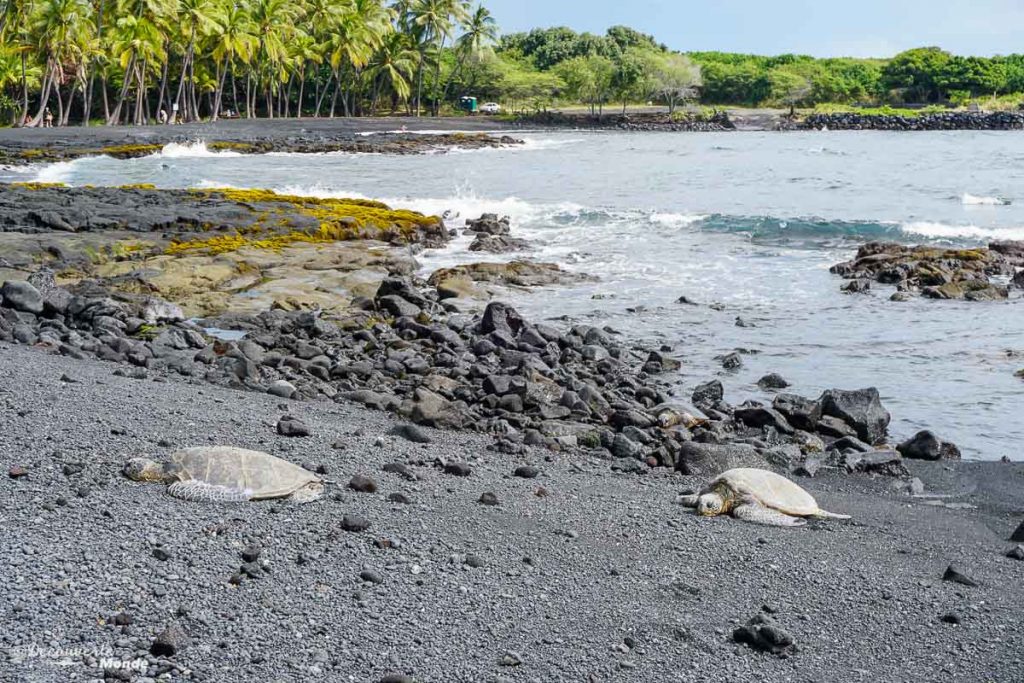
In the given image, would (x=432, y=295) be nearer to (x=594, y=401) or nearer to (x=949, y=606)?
(x=594, y=401)

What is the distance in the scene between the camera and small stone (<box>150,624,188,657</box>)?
3.96 m

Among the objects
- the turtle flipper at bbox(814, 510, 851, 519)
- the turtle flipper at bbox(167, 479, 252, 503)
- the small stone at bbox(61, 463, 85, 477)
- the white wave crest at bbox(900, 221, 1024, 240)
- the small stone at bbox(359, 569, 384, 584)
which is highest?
the white wave crest at bbox(900, 221, 1024, 240)

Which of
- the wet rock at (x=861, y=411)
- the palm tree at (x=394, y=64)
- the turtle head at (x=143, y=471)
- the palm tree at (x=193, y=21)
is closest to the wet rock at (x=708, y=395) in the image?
the wet rock at (x=861, y=411)

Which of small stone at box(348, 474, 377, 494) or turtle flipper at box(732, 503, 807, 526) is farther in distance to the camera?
turtle flipper at box(732, 503, 807, 526)

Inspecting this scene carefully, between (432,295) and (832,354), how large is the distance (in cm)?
570

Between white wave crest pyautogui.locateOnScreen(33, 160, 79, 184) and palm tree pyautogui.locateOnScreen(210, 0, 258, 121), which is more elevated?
palm tree pyautogui.locateOnScreen(210, 0, 258, 121)

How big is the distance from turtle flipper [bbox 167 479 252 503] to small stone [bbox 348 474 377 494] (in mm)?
655

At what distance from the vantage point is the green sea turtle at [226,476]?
5.52 m

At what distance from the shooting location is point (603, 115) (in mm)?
98438

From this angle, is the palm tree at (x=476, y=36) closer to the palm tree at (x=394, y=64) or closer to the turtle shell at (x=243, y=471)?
the palm tree at (x=394, y=64)

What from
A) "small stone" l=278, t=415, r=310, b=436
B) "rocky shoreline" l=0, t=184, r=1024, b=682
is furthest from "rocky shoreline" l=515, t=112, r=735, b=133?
"small stone" l=278, t=415, r=310, b=436

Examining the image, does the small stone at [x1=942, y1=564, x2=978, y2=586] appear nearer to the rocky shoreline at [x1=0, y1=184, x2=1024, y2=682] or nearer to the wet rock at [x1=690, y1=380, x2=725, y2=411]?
the rocky shoreline at [x1=0, y1=184, x2=1024, y2=682]

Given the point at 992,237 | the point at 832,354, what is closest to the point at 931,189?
the point at 992,237

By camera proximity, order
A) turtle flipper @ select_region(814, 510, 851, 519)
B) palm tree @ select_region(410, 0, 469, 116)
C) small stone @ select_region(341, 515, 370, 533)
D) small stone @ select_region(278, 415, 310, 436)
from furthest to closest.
Result: 1. palm tree @ select_region(410, 0, 469, 116)
2. small stone @ select_region(278, 415, 310, 436)
3. turtle flipper @ select_region(814, 510, 851, 519)
4. small stone @ select_region(341, 515, 370, 533)
